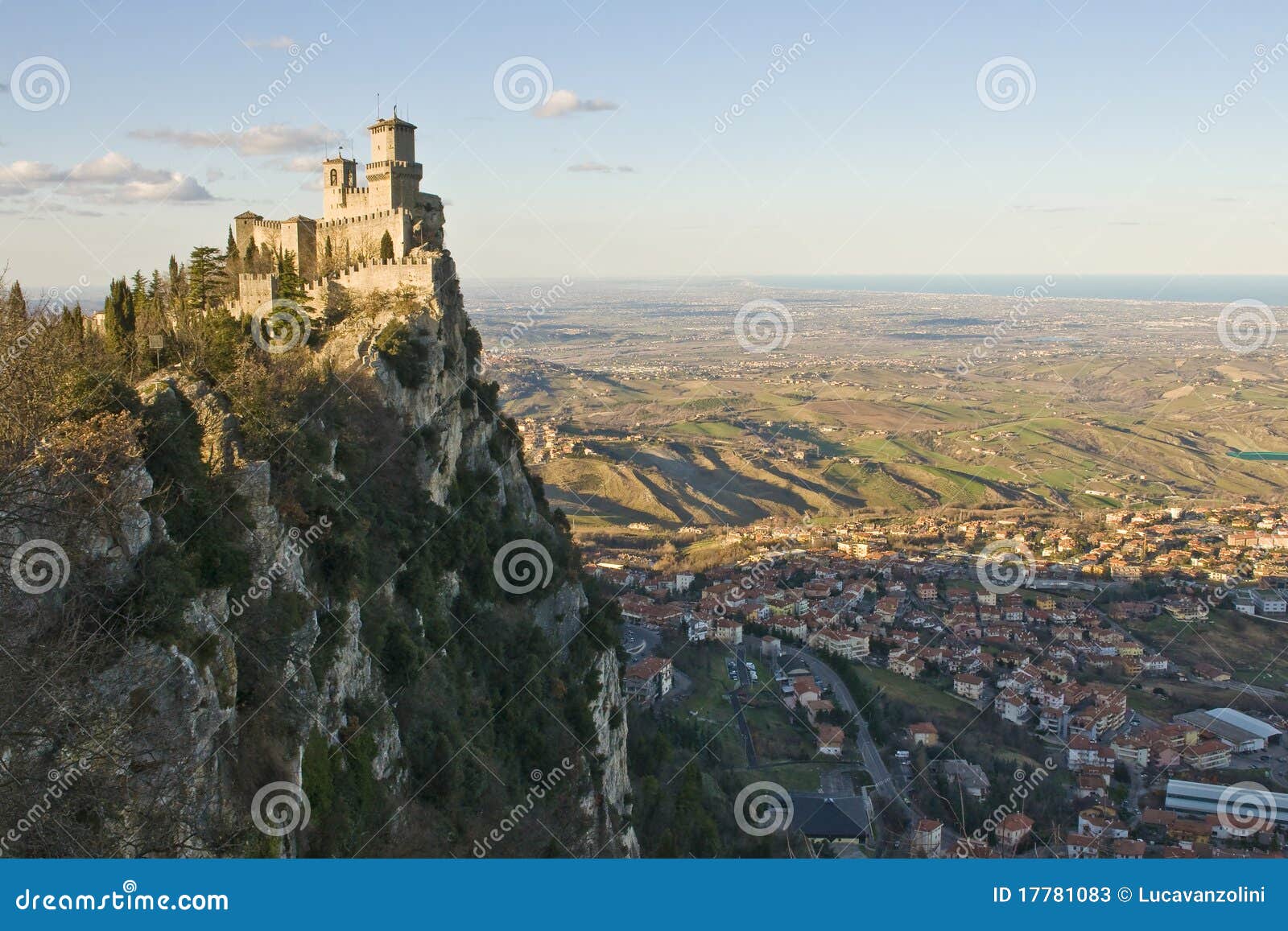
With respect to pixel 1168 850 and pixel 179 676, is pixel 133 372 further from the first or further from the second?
pixel 1168 850

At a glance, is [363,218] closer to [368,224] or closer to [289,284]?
[368,224]

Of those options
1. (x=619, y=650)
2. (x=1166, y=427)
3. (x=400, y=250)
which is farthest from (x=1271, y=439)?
(x=400, y=250)

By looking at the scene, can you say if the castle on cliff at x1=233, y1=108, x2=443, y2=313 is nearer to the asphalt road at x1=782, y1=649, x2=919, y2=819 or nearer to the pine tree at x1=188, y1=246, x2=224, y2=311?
the pine tree at x1=188, y1=246, x2=224, y2=311

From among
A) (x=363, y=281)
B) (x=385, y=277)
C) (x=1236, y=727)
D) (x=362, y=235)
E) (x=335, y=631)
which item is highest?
(x=362, y=235)

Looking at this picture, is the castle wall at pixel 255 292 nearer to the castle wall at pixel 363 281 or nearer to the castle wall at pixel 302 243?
the castle wall at pixel 363 281

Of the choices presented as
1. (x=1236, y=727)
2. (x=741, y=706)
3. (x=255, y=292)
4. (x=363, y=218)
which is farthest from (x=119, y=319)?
(x=1236, y=727)

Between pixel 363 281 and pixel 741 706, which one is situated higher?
pixel 363 281

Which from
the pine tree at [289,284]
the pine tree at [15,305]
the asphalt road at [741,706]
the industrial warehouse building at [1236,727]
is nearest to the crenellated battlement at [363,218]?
the pine tree at [289,284]
